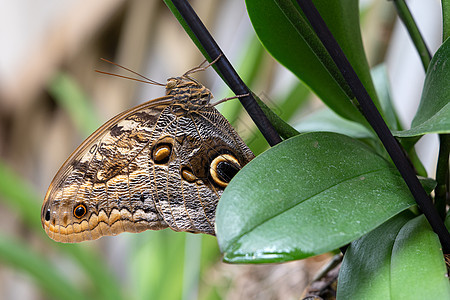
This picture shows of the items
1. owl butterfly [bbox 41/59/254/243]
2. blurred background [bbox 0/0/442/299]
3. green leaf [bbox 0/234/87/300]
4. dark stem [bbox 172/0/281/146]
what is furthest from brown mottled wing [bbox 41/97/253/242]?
green leaf [bbox 0/234/87/300]

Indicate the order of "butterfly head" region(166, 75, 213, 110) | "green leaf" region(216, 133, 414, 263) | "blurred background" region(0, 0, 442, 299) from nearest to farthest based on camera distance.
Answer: "green leaf" region(216, 133, 414, 263) → "butterfly head" region(166, 75, 213, 110) → "blurred background" region(0, 0, 442, 299)

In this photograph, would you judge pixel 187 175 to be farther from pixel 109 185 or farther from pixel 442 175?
pixel 442 175

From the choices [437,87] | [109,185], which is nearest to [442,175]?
[437,87]

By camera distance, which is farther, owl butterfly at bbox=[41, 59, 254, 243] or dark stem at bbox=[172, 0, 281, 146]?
owl butterfly at bbox=[41, 59, 254, 243]

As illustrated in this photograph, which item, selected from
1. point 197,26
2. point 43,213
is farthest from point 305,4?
point 43,213

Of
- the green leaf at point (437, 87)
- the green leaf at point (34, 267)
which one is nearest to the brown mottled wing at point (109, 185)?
the green leaf at point (437, 87)

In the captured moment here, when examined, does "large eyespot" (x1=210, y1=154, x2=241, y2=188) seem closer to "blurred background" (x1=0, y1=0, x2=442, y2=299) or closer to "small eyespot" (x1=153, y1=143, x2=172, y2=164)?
"small eyespot" (x1=153, y1=143, x2=172, y2=164)
